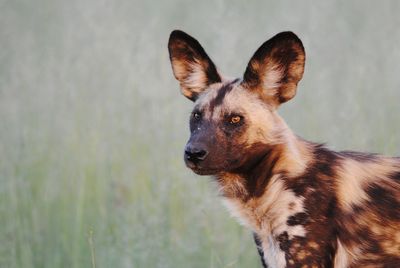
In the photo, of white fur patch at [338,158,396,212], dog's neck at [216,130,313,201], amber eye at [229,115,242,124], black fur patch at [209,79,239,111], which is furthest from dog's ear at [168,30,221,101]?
white fur patch at [338,158,396,212]

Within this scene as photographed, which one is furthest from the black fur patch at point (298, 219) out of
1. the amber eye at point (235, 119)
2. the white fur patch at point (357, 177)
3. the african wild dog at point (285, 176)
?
the amber eye at point (235, 119)

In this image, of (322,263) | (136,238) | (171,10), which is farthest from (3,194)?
(171,10)

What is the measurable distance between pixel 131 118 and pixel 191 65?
155 centimetres

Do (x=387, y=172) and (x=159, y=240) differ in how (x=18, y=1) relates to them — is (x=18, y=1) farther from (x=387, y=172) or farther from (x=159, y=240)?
(x=387, y=172)

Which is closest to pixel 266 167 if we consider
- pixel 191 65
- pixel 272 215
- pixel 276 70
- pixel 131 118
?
pixel 272 215

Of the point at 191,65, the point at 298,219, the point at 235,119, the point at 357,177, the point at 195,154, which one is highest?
the point at 191,65

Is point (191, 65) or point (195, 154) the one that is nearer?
point (195, 154)

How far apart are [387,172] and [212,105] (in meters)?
0.88

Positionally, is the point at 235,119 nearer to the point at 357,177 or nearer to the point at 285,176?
the point at 285,176

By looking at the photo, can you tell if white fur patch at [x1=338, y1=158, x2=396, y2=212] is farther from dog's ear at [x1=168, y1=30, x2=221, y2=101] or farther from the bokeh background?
the bokeh background

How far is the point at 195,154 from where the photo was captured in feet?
11.7

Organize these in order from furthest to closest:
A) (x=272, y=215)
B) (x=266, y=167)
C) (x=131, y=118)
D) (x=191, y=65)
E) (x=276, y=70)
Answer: (x=131, y=118), (x=191, y=65), (x=276, y=70), (x=266, y=167), (x=272, y=215)

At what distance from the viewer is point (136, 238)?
4680 mm

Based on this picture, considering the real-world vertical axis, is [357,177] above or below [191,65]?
below
